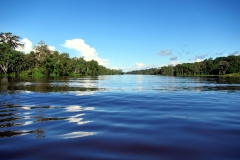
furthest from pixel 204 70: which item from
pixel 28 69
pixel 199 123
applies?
pixel 199 123

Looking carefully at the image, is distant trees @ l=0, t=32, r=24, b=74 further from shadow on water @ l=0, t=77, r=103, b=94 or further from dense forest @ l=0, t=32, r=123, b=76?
shadow on water @ l=0, t=77, r=103, b=94

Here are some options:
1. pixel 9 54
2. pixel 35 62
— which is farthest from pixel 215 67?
pixel 9 54

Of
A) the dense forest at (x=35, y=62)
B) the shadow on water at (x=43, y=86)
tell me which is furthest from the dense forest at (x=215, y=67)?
the shadow on water at (x=43, y=86)

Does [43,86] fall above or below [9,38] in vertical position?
below

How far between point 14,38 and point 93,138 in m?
111

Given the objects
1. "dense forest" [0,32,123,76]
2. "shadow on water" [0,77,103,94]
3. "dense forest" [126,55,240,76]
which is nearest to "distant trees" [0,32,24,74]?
"dense forest" [0,32,123,76]

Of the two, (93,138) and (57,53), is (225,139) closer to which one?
(93,138)

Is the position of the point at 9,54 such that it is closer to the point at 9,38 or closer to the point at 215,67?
the point at 9,38

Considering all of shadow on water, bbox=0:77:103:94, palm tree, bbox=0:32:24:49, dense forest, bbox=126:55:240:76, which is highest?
palm tree, bbox=0:32:24:49

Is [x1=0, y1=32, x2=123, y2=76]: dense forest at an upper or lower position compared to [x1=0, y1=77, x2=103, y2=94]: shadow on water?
upper

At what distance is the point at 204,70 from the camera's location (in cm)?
17038

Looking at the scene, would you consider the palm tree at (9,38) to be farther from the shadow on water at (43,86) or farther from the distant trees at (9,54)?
the shadow on water at (43,86)

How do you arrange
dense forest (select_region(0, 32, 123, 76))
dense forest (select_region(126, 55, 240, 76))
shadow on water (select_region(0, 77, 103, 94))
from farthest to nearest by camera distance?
dense forest (select_region(126, 55, 240, 76)) → dense forest (select_region(0, 32, 123, 76)) → shadow on water (select_region(0, 77, 103, 94))

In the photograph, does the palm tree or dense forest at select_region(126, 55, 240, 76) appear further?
dense forest at select_region(126, 55, 240, 76)
